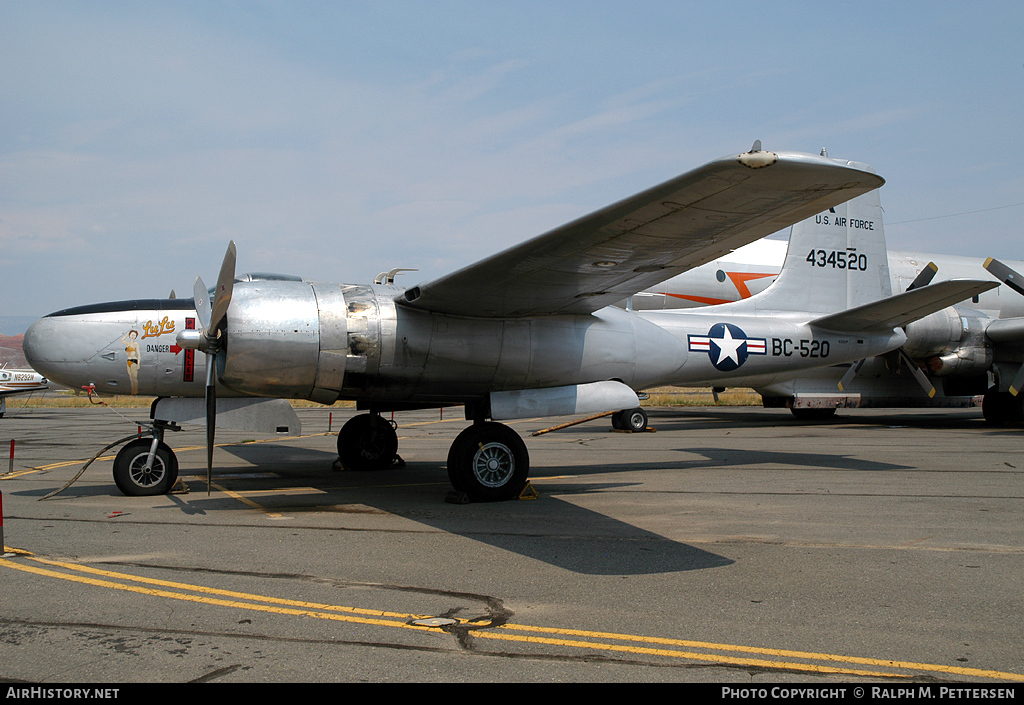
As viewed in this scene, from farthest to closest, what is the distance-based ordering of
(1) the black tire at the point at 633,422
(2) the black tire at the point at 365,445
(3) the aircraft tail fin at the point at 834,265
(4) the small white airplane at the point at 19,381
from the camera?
1. (4) the small white airplane at the point at 19,381
2. (1) the black tire at the point at 633,422
3. (3) the aircraft tail fin at the point at 834,265
4. (2) the black tire at the point at 365,445

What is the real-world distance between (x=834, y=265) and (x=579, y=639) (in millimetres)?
13495

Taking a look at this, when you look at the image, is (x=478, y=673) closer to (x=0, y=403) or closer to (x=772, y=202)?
(x=772, y=202)

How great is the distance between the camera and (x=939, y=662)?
406 centimetres

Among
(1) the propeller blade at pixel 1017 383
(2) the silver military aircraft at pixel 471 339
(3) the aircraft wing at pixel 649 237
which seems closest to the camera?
(3) the aircraft wing at pixel 649 237

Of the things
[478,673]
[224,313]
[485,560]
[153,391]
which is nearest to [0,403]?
[153,391]

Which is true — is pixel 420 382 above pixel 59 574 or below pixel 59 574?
above

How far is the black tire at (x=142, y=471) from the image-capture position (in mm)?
10141

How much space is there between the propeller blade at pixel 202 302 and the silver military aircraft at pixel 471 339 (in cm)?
2

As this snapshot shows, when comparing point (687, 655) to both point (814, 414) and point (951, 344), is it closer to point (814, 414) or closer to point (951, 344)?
point (951, 344)

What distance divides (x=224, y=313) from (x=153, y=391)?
2885 millimetres

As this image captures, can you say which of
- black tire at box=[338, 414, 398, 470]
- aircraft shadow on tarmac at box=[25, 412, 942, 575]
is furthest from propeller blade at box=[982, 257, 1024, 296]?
black tire at box=[338, 414, 398, 470]

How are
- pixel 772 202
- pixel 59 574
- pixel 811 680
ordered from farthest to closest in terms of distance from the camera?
pixel 772 202 → pixel 59 574 → pixel 811 680

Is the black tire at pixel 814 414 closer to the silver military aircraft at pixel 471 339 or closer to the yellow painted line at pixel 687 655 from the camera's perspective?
the silver military aircraft at pixel 471 339

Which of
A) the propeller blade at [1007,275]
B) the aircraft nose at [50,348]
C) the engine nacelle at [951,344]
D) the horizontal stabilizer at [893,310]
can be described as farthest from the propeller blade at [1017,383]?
the aircraft nose at [50,348]
